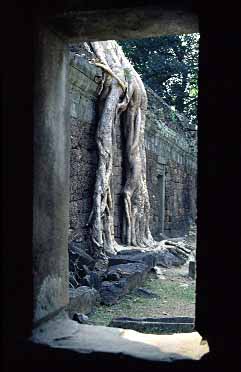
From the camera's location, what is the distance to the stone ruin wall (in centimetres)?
734

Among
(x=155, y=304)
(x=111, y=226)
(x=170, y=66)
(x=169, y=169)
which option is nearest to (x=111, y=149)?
(x=111, y=226)

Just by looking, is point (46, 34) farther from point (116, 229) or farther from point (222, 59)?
point (116, 229)

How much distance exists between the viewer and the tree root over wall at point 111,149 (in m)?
7.98

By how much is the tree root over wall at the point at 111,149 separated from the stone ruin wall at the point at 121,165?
15 cm

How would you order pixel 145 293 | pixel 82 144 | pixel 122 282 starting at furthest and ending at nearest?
pixel 82 144 < pixel 145 293 < pixel 122 282

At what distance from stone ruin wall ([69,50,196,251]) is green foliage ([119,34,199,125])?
285 cm

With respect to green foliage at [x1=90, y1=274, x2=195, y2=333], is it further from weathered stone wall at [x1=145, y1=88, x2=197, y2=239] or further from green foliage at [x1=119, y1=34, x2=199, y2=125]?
green foliage at [x1=119, y1=34, x2=199, y2=125]

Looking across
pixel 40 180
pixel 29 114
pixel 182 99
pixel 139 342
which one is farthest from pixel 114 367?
pixel 182 99

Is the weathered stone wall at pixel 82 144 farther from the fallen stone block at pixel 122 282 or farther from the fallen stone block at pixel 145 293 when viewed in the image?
the fallen stone block at pixel 145 293

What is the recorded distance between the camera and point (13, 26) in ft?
6.34

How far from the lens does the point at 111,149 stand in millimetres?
8297

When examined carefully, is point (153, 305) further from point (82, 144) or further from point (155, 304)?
point (82, 144)

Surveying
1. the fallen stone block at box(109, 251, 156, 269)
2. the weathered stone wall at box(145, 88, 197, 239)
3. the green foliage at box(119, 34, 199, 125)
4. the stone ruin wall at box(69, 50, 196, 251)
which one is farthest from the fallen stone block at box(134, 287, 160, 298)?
the green foliage at box(119, 34, 199, 125)

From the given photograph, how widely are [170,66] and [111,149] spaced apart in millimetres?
11856
